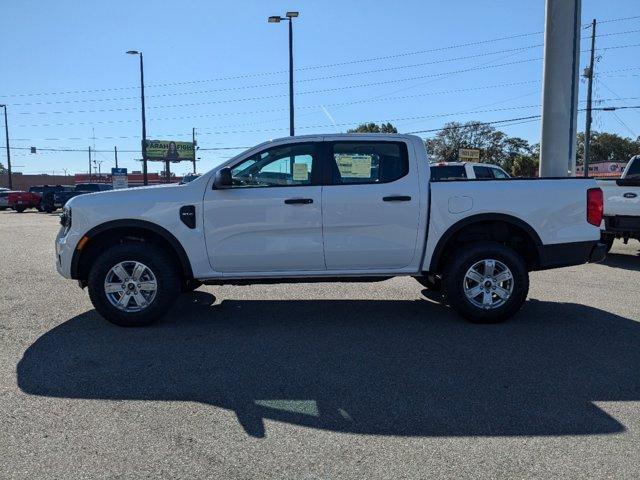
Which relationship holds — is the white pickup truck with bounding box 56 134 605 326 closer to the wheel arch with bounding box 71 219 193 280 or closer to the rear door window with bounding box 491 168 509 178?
the wheel arch with bounding box 71 219 193 280

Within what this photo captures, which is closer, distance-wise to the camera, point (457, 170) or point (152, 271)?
point (152, 271)

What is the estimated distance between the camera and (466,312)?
588cm

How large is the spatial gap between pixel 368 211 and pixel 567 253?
220 centimetres

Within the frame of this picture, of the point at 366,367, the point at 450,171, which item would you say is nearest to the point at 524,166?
the point at 450,171

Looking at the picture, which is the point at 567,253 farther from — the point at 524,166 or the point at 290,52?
the point at 524,166

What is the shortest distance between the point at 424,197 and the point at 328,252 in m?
1.16

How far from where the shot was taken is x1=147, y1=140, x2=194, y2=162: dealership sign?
2822 inches

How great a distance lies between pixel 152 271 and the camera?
227 inches

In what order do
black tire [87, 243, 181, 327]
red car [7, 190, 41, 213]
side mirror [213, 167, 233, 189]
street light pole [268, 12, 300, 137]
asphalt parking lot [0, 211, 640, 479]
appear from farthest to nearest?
red car [7, 190, 41, 213] < street light pole [268, 12, 300, 137] < black tire [87, 243, 181, 327] < side mirror [213, 167, 233, 189] < asphalt parking lot [0, 211, 640, 479]

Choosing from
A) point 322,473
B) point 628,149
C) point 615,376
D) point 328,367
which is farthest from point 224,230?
point 628,149

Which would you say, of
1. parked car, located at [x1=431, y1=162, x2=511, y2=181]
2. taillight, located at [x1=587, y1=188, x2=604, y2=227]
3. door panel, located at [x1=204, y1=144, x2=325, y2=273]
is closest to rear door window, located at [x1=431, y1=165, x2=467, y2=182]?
parked car, located at [x1=431, y1=162, x2=511, y2=181]

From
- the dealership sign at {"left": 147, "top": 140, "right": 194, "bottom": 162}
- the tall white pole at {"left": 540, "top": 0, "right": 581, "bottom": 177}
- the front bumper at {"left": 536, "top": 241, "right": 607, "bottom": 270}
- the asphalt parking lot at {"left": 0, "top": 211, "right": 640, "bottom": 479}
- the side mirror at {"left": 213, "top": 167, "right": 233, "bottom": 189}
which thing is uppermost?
the dealership sign at {"left": 147, "top": 140, "right": 194, "bottom": 162}

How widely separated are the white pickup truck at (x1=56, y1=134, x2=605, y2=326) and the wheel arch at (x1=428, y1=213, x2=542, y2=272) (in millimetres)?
23

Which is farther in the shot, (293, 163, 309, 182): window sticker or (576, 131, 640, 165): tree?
(576, 131, 640, 165): tree
